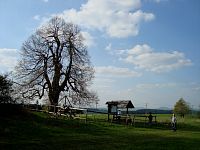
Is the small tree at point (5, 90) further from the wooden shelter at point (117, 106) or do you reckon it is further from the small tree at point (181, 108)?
the small tree at point (181, 108)

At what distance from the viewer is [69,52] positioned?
52094mm

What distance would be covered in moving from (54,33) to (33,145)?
121 ft

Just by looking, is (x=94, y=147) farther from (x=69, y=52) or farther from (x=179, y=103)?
(x=179, y=103)

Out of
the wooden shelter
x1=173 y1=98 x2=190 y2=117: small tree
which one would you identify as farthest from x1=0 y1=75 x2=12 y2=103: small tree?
x1=173 y1=98 x2=190 y2=117: small tree

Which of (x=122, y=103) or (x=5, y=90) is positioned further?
(x=122, y=103)

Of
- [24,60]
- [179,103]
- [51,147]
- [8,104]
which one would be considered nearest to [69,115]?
[8,104]

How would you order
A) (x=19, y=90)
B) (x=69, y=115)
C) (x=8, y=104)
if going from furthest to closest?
(x=19, y=90) → (x=69, y=115) → (x=8, y=104)

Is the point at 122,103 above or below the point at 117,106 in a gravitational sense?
above

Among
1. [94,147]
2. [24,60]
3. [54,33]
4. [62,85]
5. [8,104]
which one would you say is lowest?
[94,147]

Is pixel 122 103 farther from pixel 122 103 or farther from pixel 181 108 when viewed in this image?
pixel 181 108

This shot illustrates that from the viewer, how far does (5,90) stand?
96.0 feet

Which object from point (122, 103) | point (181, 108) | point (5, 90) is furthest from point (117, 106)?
point (181, 108)

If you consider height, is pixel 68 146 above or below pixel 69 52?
below

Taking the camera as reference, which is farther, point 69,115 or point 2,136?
point 69,115
